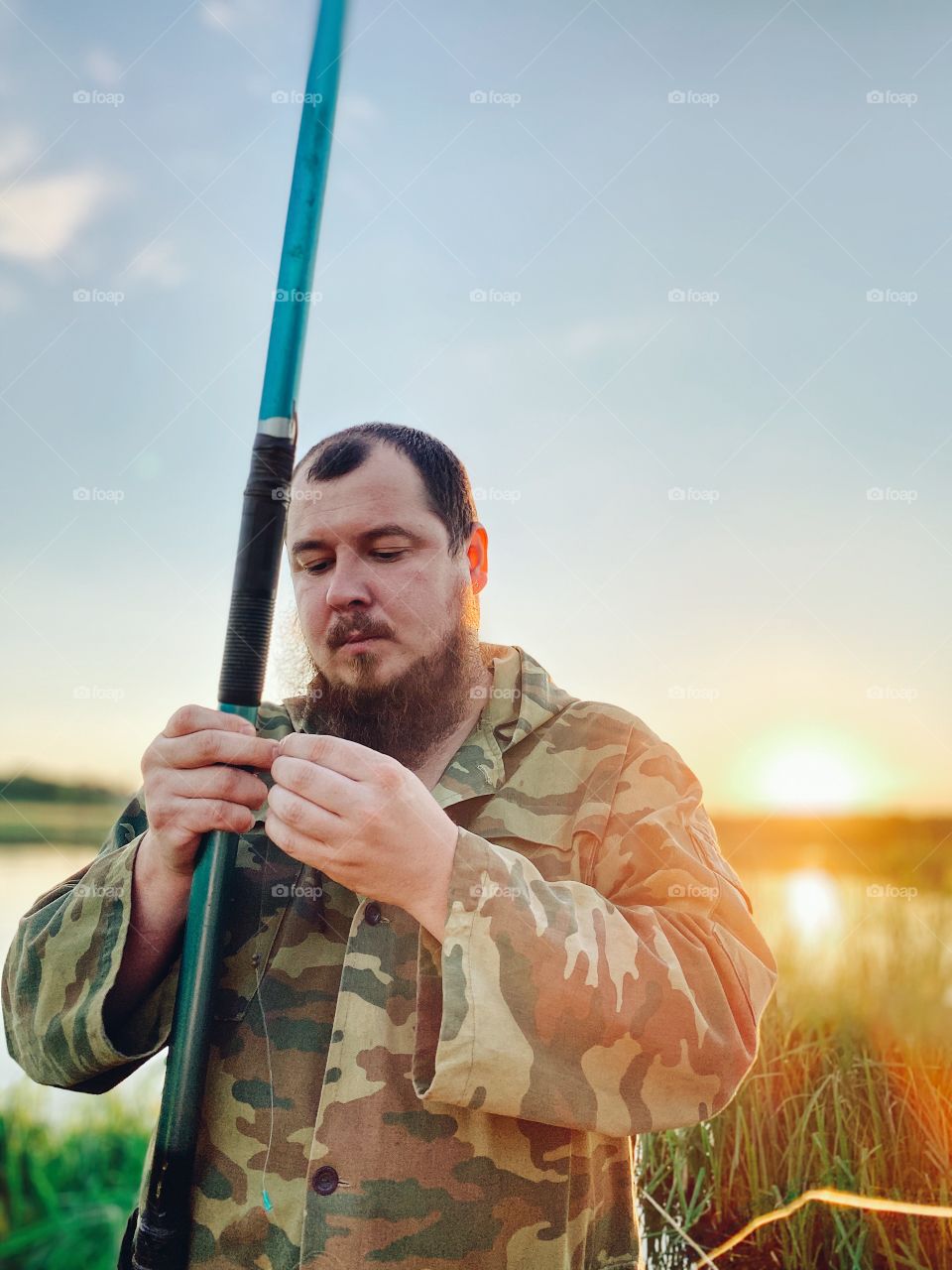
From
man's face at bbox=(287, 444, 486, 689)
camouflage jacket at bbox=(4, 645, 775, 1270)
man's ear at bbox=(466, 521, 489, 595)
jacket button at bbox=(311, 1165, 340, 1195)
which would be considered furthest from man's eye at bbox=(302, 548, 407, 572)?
jacket button at bbox=(311, 1165, 340, 1195)

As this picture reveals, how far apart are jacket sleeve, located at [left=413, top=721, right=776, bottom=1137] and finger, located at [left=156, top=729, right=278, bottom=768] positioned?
343 mm

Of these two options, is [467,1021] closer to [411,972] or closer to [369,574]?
[411,972]

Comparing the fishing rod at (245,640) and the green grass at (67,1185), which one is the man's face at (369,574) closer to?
the fishing rod at (245,640)

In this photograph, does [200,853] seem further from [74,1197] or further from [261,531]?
[74,1197]

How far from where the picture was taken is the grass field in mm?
2479

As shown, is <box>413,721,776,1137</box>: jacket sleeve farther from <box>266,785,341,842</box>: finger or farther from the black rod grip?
the black rod grip

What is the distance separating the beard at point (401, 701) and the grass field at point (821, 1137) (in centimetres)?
139

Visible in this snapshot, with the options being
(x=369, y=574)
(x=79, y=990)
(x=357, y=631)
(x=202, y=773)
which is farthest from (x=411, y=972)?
(x=369, y=574)

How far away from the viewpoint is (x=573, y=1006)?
1.43 m

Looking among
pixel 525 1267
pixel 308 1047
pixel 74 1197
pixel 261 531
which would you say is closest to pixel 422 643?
pixel 261 531

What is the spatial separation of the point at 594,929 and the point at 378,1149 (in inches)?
19.8

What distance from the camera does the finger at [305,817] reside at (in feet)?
4.63

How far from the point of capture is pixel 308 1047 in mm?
1656

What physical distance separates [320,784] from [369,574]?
2.36 feet
